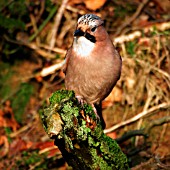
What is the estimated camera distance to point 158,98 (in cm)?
623

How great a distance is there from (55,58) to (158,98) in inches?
66.9

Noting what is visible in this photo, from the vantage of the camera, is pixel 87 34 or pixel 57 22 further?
pixel 57 22

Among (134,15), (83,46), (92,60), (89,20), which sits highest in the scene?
(89,20)

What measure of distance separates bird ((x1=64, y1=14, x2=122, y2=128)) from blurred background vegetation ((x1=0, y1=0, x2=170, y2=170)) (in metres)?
1.27

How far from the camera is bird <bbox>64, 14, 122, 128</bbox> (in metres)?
4.23

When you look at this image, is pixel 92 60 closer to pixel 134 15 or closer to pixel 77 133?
pixel 77 133

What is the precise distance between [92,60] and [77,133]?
1.00m

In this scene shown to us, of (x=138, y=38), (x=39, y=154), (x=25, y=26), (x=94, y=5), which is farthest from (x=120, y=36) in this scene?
(x=39, y=154)

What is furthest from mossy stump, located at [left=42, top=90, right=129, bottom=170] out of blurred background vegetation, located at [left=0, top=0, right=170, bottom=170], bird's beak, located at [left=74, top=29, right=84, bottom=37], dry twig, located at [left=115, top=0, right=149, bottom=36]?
dry twig, located at [left=115, top=0, right=149, bottom=36]

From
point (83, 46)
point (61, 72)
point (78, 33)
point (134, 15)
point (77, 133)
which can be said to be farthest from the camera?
point (134, 15)

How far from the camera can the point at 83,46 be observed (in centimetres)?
424

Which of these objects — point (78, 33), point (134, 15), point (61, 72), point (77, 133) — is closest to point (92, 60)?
point (78, 33)

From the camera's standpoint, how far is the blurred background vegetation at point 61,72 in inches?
235

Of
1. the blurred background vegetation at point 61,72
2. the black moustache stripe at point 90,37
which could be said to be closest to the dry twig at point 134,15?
the blurred background vegetation at point 61,72
